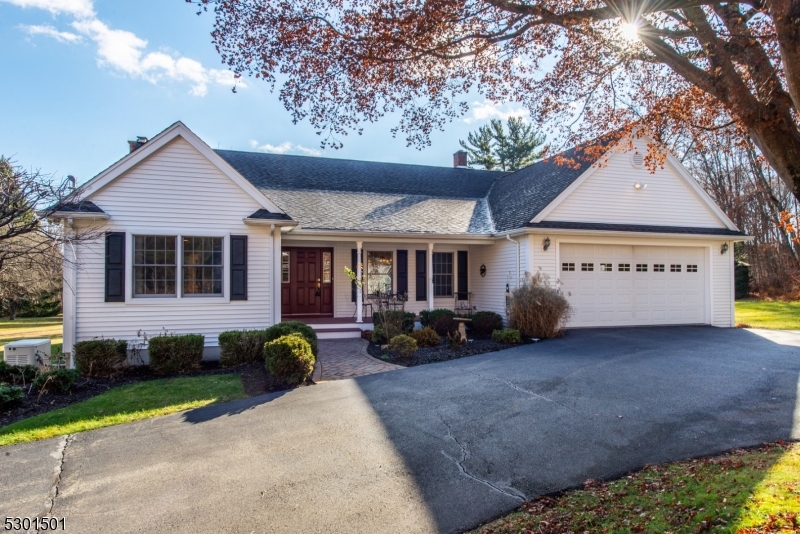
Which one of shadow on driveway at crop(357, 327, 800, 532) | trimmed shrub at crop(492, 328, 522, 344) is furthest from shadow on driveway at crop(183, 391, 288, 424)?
trimmed shrub at crop(492, 328, 522, 344)

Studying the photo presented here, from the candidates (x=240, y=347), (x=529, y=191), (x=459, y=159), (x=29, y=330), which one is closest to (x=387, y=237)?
(x=529, y=191)

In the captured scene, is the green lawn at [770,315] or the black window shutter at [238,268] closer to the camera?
the black window shutter at [238,268]

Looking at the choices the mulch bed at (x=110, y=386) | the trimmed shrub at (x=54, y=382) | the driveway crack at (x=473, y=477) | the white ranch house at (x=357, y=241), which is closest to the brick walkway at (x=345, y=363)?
the mulch bed at (x=110, y=386)

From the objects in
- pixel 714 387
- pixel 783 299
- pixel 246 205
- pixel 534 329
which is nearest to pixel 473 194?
pixel 534 329

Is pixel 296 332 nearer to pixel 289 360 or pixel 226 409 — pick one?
pixel 289 360

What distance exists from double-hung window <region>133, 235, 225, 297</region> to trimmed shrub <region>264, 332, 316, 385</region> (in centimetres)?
372

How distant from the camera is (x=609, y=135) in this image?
7.65 meters

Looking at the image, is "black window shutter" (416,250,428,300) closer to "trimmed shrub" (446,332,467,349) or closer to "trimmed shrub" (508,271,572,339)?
"trimmed shrub" (508,271,572,339)

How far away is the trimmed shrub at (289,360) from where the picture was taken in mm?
7348

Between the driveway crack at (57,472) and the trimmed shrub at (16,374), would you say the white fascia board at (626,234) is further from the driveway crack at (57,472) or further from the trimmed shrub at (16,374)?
the trimmed shrub at (16,374)

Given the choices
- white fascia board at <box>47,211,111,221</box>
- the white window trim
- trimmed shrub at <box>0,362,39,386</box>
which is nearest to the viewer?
trimmed shrub at <box>0,362,39,386</box>

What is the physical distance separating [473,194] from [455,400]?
41.2ft

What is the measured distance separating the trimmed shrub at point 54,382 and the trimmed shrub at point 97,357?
0.89 m

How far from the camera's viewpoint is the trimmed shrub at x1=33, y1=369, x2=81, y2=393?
7301 mm
